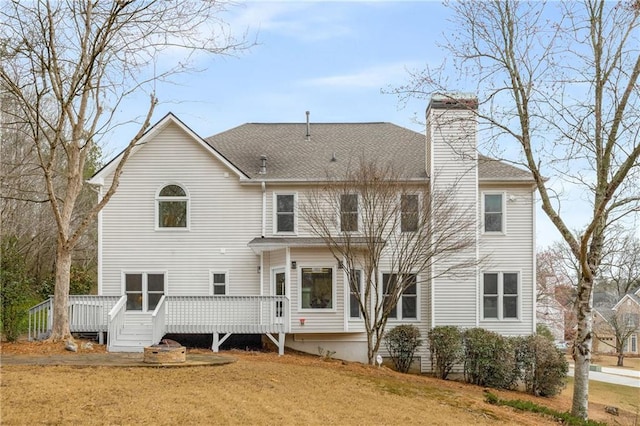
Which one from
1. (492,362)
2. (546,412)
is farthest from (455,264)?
(546,412)

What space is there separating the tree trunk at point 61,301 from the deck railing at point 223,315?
2829 mm

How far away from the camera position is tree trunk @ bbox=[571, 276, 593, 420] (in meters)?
14.5

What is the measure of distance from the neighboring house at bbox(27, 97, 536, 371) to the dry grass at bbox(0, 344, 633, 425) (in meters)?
4.75

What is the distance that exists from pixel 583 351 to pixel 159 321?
10.5 m

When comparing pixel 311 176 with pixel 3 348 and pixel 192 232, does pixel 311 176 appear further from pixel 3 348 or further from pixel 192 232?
pixel 3 348

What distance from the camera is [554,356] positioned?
1927 centimetres

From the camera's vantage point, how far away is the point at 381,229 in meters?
17.9

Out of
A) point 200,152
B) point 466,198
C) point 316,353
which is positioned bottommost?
point 316,353

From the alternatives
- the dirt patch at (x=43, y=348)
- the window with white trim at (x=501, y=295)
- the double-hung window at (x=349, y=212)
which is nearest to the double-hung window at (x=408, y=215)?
the double-hung window at (x=349, y=212)

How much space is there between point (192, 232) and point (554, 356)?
11408mm

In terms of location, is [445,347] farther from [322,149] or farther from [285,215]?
[322,149]

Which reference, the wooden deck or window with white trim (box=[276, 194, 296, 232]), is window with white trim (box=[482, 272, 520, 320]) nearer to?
window with white trim (box=[276, 194, 296, 232])

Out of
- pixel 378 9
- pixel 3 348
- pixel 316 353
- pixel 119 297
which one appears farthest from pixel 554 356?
pixel 3 348

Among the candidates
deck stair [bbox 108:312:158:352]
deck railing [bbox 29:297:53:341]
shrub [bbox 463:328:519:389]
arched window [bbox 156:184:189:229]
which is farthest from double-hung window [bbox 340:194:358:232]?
deck railing [bbox 29:297:53:341]
